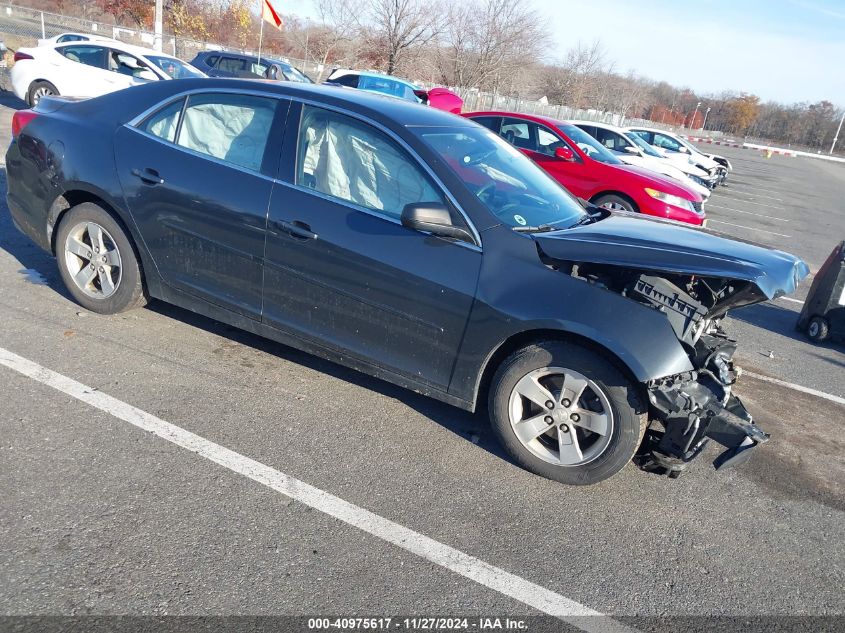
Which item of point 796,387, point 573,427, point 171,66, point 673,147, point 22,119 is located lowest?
point 796,387

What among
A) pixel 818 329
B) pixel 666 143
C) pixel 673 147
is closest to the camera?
pixel 818 329

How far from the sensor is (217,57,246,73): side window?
1806 cm

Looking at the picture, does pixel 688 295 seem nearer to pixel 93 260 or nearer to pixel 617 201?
pixel 93 260

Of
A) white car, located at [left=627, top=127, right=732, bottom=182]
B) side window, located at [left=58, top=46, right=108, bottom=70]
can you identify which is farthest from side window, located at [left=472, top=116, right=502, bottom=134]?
white car, located at [left=627, top=127, right=732, bottom=182]

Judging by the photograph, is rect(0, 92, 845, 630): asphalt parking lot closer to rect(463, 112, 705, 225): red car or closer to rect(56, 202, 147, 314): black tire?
rect(56, 202, 147, 314): black tire

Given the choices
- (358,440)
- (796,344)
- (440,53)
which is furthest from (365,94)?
(440,53)

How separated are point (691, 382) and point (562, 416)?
2.17 ft

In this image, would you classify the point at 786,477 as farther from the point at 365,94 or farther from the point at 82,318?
the point at 82,318

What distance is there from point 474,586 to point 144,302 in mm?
3171

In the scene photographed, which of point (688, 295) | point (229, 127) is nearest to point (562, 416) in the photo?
point (688, 295)

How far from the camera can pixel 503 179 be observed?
13.2 ft

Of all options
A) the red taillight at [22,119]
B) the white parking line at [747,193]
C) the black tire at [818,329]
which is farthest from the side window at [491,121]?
the white parking line at [747,193]

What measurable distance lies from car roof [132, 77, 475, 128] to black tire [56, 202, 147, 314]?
0.92 meters

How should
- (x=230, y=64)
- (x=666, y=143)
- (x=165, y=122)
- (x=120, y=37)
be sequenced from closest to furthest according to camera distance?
(x=165, y=122) < (x=230, y=64) < (x=666, y=143) < (x=120, y=37)
